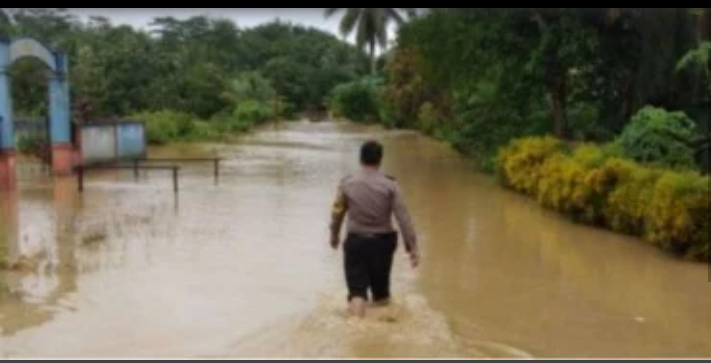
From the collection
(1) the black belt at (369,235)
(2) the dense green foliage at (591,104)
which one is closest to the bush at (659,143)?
(2) the dense green foliage at (591,104)

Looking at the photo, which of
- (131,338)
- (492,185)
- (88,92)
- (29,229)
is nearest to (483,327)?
(131,338)

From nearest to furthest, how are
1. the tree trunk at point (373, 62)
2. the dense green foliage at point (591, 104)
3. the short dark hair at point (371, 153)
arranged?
1. the short dark hair at point (371, 153)
2. the dense green foliage at point (591, 104)
3. the tree trunk at point (373, 62)

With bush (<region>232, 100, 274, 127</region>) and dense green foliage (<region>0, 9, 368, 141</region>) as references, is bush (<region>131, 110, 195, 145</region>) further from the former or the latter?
bush (<region>232, 100, 274, 127</region>)

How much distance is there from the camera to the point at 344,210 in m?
7.59

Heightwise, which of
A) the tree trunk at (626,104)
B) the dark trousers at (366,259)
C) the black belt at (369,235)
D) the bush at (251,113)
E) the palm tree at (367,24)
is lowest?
the bush at (251,113)

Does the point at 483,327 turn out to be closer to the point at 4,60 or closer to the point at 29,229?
the point at 29,229

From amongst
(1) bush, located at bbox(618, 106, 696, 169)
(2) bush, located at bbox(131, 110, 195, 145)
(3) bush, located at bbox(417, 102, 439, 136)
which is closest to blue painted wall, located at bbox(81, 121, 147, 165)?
(2) bush, located at bbox(131, 110, 195, 145)

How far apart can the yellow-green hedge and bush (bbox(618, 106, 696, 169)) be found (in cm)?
51

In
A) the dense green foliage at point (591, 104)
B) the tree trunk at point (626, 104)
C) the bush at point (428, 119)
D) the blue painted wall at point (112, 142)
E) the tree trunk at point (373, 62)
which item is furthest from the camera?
the tree trunk at point (373, 62)

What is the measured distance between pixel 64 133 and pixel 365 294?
62.3 ft

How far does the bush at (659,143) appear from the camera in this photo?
16.8 meters

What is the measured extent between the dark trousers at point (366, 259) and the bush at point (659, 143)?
10.2 m

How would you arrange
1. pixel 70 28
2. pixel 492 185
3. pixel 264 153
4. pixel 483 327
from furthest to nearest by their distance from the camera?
pixel 70 28 → pixel 264 153 → pixel 492 185 → pixel 483 327

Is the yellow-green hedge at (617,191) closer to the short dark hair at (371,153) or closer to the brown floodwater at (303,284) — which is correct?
the brown floodwater at (303,284)
